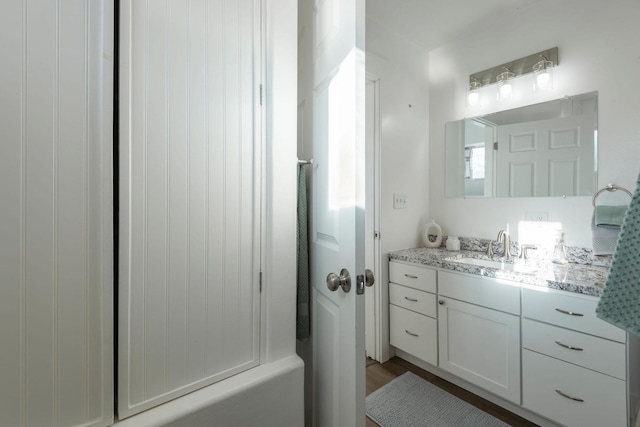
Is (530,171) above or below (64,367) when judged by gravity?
above

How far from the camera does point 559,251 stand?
1.81 meters

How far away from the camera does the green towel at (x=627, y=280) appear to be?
474 mm

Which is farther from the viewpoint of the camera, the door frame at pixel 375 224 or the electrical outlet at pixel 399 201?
the electrical outlet at pixel 399 201

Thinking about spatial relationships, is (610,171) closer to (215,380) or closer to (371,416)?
(371,416)

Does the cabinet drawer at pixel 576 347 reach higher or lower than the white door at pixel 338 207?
lower

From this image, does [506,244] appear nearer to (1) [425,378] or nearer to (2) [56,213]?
(1) [425,378]

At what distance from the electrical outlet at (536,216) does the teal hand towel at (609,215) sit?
1.05 ft

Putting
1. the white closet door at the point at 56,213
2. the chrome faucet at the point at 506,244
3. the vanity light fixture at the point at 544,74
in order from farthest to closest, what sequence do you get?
1. the chrome faucet at the point at 506,244
2. the vanity light fixture at the point at 544,74
3. the white closet door at the point at 56,213

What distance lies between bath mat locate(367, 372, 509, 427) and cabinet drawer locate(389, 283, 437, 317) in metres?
0.51

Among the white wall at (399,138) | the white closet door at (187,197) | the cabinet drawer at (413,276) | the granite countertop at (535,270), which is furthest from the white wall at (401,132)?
the white closet door at (187,197)

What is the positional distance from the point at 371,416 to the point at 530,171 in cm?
198

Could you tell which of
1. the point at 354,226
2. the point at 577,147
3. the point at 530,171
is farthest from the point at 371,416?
the point at 577,147

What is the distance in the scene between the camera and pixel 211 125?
827mm

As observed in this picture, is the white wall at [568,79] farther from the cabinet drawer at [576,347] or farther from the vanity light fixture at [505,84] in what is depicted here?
the cabinet drawer at [576,347]
